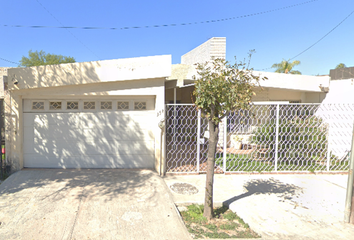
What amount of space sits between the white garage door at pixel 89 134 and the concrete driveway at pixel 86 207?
48cm

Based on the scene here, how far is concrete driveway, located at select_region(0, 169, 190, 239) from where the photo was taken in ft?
11.9

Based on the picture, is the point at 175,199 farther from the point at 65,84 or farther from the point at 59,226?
the point at 65,84

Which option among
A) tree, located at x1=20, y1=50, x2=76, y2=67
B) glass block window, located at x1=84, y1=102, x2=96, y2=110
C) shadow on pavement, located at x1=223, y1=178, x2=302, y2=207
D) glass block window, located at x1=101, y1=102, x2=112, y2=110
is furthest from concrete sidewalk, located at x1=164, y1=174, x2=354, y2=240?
tree, located at x1=20, y1=50, x2=76, y2=67

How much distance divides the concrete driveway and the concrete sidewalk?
2.45 ft

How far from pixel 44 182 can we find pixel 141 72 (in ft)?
11.5

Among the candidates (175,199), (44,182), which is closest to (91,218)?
(175,199)

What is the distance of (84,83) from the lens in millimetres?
6062

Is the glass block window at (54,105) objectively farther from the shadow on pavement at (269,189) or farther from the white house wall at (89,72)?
the shadow on pavement at (269,189)

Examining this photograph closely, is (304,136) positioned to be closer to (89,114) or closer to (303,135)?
(303,135)

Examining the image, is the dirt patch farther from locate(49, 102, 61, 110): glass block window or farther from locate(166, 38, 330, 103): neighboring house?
locate(49, 102, 61, 110): glass block window

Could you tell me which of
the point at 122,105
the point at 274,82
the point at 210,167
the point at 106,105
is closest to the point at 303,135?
the point at 274,82

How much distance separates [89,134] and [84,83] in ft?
4.64

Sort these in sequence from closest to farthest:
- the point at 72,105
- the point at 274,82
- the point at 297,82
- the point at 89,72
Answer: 1. the point at 89,72
2. the point at 72,105
3. the point at 274,82
4. the point at 297,82

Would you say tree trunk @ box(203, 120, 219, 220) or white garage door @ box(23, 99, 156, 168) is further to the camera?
white garage door @ box(23, 99, 156, 168)
